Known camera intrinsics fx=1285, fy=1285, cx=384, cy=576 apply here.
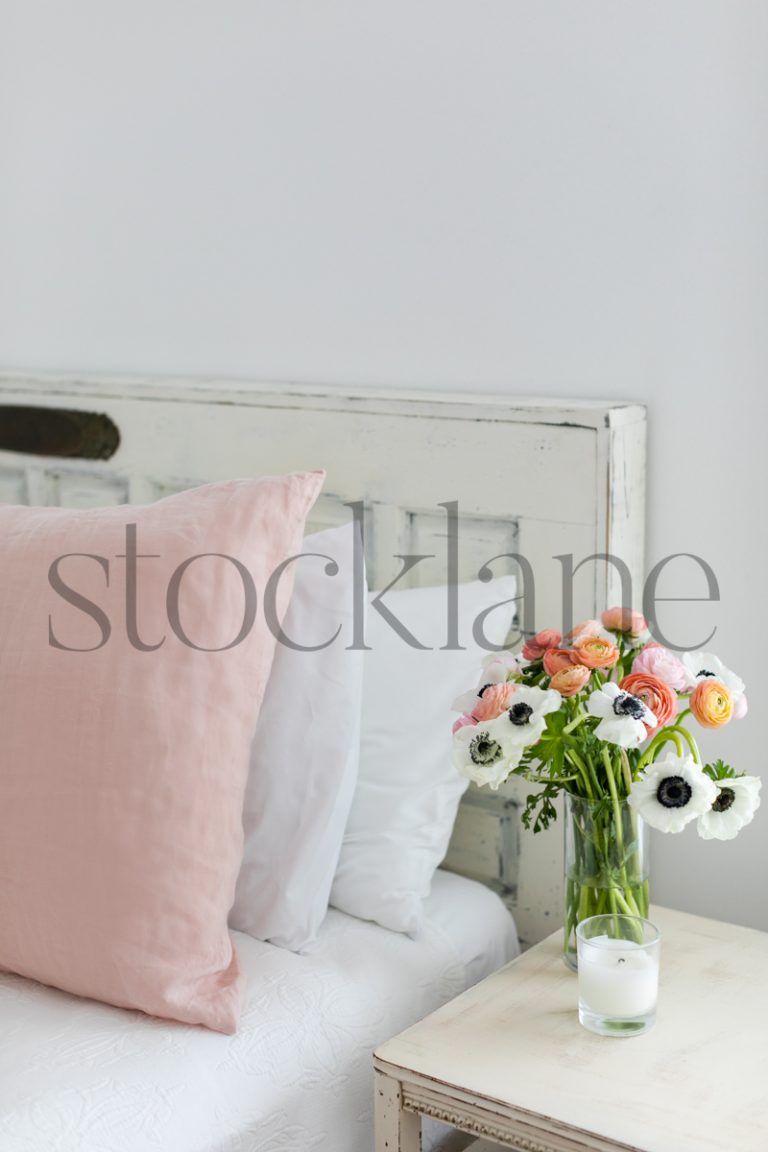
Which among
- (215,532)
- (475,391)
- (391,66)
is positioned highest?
(391,66)

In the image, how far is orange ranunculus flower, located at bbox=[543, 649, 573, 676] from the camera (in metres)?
1.14

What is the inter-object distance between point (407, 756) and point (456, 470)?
326 millimetres

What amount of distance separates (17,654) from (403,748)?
427 mm

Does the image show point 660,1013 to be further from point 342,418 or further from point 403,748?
point 342,418

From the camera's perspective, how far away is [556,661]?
114cm

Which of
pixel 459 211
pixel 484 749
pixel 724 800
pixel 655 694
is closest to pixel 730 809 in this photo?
pixel 724 800

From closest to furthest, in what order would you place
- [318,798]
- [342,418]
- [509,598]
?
[318,798]
[509,598]
[342,418]

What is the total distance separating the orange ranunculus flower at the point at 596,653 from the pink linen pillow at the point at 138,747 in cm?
30

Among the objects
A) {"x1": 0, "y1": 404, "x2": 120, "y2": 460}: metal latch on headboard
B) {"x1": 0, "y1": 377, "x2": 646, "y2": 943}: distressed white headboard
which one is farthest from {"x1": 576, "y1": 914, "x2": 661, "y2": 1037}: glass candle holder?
{"x1": 0, "y1": 404, "x2": 120, "y2": 460}: metal latch on headboard

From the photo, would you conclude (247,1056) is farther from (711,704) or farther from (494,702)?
(711,704)

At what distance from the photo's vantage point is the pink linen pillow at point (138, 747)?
1135mm

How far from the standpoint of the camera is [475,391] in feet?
4.94

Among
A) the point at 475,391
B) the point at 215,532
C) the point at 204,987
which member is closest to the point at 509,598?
the point at 475,391

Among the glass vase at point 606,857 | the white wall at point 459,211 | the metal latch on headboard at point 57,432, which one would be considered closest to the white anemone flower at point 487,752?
the glass vase at point 606,857
